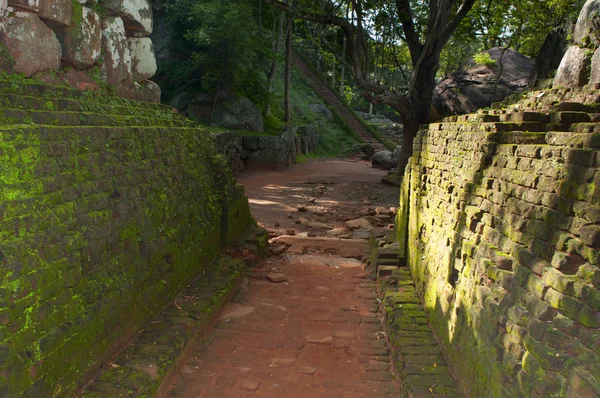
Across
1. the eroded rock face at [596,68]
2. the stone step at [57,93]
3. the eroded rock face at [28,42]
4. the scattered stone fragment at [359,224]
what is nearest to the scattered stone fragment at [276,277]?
the stone step at [57,93]

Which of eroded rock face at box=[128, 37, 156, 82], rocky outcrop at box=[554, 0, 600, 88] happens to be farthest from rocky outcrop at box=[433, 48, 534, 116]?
eroded rock face at box=[128, 37, 156, 82]

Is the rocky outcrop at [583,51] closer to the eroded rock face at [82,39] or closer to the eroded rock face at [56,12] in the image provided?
the eroded rock face at [82,39]

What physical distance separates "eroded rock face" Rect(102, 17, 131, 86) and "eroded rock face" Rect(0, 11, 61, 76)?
0.96 m

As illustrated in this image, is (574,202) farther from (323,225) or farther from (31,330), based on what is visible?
(323,225)

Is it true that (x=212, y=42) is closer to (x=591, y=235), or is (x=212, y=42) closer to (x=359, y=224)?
(x=359, y=224)

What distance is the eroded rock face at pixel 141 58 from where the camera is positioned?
6430mm

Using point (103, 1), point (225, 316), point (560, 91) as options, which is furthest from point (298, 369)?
point (560, 91)

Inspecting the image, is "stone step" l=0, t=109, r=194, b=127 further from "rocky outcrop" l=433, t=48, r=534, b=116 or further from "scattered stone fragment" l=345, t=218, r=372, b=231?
"rocky outcrop" l=433, t=48, r=534, b=116

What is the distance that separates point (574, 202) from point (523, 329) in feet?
2.64

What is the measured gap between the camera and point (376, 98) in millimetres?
16078

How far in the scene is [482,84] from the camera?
1677cm

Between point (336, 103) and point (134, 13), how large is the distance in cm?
2866

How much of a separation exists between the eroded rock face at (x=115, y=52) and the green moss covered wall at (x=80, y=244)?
40.8 inches

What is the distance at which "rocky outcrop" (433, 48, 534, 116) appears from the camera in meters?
16.3
